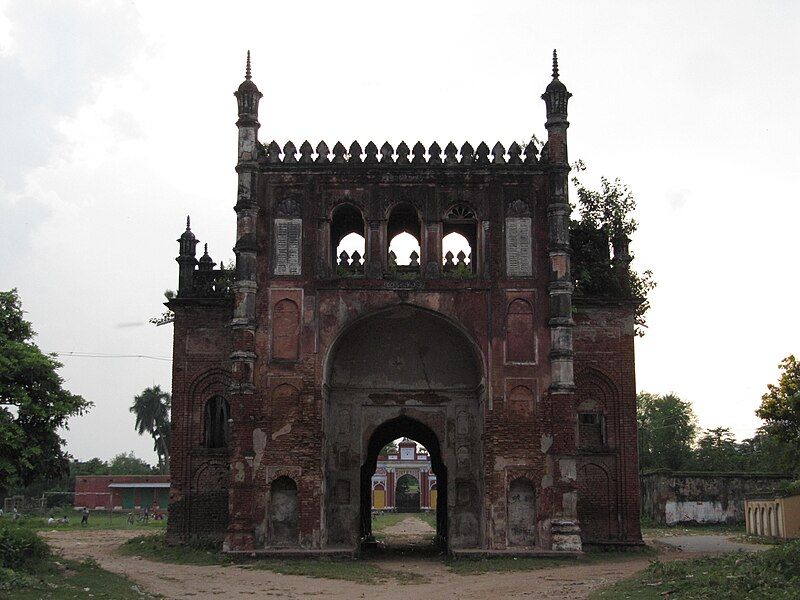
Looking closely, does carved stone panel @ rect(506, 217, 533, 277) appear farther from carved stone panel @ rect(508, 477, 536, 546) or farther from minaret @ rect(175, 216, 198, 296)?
minaret @ rect(175, 216, 198, 296)

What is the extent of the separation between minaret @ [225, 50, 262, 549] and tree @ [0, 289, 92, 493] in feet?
16.3

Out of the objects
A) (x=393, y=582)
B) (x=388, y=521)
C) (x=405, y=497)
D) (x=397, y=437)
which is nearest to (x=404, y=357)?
(x=397, y=437)

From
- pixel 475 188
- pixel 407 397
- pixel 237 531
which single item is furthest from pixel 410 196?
pixel 237 531

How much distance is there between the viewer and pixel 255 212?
957 inches

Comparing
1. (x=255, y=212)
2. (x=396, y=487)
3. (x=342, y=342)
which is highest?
(x=255, y=212)

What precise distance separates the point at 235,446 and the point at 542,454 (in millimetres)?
7777

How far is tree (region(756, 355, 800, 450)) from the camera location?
87.0 feet

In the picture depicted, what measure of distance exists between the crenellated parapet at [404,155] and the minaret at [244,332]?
2.19 feet

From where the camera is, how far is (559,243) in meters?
24.2

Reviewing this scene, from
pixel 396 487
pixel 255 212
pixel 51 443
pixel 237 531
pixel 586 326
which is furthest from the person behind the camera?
pixel 396 487

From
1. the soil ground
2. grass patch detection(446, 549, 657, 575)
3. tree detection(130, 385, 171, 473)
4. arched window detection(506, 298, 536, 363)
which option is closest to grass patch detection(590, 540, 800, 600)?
the soil ground

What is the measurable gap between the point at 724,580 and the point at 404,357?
1243cm

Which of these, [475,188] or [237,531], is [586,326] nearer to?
[475,188]

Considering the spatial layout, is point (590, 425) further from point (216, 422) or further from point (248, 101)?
point (248, 101)
